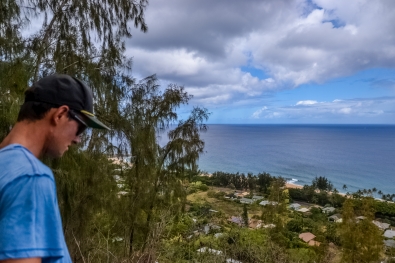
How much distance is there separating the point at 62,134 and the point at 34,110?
74mm

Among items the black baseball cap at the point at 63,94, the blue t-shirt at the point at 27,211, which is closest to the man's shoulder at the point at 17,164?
the blue t-shirt at the point at 27,211

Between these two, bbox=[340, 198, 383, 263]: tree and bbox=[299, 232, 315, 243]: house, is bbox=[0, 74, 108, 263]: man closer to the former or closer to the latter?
bbox=[340, 198, 383, 263]: tree

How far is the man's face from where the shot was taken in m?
0.67

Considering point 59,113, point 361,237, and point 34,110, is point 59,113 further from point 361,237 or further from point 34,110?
point 361,237

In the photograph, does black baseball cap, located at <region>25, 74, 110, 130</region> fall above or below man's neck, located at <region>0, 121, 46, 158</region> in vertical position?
above

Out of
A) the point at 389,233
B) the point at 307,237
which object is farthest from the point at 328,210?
the point at 307,237

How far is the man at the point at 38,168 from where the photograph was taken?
52cm

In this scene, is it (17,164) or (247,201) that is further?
(247,201)

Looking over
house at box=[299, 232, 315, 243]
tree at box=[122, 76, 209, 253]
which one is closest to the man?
tree at box=[122, 76, 209, 253]

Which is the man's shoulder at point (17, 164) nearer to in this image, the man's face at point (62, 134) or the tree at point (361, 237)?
the man's face at point (62, 134)

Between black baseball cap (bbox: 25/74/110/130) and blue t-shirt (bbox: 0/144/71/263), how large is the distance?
0.13 metres

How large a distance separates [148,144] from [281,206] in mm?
5754

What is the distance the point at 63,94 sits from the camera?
665 mm

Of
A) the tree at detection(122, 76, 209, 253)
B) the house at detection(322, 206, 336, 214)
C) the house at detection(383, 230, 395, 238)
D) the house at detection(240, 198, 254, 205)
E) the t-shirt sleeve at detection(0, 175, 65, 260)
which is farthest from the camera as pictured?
the house at detection(240, 198, 254, 205)
